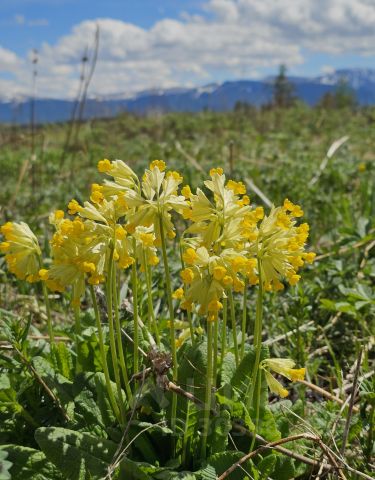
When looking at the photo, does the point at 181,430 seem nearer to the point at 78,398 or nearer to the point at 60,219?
the point at 78,398

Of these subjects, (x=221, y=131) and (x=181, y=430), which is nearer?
(x=181, y=430)

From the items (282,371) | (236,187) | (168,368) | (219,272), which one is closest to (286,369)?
(282,371)

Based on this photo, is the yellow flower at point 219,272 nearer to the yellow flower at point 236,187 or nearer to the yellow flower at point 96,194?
the yellow flower at point 236,187

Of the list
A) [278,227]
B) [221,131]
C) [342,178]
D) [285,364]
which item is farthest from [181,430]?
[221,131]

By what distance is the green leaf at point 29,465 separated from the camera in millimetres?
1868

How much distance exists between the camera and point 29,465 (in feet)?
6.23

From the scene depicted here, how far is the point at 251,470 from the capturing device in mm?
1950

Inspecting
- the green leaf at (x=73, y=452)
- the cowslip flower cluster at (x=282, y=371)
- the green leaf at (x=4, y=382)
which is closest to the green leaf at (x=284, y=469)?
the cowslip flower cluster at (x=282, y=371)

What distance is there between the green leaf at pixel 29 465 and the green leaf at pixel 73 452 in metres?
0.12

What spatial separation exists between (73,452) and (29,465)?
0.19 m

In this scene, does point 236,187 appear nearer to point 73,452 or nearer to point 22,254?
point 22,254

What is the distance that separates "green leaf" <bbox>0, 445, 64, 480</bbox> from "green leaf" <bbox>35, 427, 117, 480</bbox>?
0.39 ft

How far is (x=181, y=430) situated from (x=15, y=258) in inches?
33.6

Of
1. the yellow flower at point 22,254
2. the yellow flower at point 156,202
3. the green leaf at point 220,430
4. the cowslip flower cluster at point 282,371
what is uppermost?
the yellow flower at point 156,202
